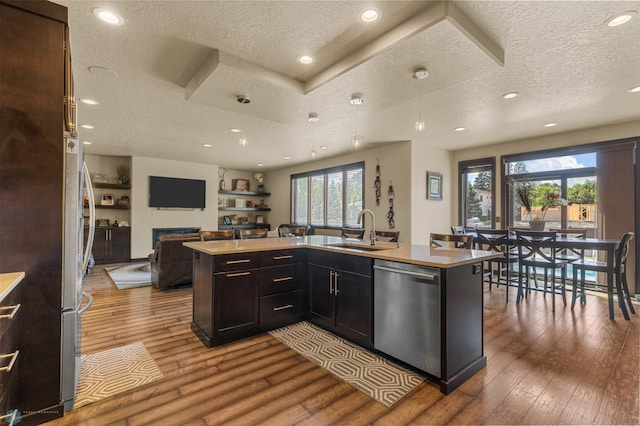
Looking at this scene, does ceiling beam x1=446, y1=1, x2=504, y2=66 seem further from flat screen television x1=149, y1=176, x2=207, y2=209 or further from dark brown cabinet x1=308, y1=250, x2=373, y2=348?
flat screen television x1=149, y1=176, x2=207, y2=209

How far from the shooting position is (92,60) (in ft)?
8.84

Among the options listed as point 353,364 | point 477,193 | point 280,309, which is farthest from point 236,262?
point 477,193

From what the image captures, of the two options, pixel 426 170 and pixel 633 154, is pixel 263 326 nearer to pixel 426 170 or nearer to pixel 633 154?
pixel 426 170

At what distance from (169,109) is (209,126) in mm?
871

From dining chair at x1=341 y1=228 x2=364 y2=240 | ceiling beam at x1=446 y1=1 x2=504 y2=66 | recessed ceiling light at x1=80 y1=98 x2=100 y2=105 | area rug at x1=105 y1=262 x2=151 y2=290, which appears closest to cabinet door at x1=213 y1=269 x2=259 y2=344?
dining chair at x1=341 y1=228 x2=364 y2=240

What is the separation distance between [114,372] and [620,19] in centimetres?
445

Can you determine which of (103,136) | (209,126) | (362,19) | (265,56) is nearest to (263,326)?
(265,56)

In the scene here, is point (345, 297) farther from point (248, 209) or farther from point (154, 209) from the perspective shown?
point (248, 209)

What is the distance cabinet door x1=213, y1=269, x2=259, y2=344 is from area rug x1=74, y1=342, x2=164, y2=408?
580 millimetres

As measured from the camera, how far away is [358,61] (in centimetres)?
250

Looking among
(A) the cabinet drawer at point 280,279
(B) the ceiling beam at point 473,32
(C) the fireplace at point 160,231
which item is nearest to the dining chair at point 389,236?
(A) the cabinet drawer at point 280,279

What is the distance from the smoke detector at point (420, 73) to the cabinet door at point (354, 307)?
1800mm

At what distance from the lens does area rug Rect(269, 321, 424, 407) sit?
6.73 ft

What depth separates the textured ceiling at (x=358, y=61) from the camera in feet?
6.67
